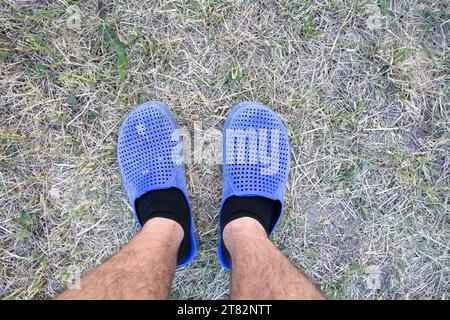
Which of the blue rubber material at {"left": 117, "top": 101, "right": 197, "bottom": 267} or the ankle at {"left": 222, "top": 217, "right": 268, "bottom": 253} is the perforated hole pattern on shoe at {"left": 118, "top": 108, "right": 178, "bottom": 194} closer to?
the blue rubber material at {"left": 117, "top": 101, "right": 197, "bottom": 267}

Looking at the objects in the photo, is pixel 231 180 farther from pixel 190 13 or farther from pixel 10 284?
pixel 10 284

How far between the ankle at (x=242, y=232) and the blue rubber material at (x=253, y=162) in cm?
11

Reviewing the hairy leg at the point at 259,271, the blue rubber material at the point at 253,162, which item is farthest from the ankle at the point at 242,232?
the blue rubber material at the point at 253,162

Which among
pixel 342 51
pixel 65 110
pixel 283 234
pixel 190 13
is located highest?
pixel 190 13

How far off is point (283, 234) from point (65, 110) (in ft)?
3.13

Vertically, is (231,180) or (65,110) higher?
(65,110)

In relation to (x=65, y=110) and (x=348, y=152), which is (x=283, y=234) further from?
(x=65, y=110)

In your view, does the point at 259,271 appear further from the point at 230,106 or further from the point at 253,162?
the point at 230,106

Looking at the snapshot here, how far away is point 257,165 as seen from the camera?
1.67 meters

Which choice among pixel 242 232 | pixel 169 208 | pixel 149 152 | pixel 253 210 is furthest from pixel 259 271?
pixel 149 152

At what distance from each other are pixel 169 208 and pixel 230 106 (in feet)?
1.47

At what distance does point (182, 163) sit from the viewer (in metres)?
1.65
